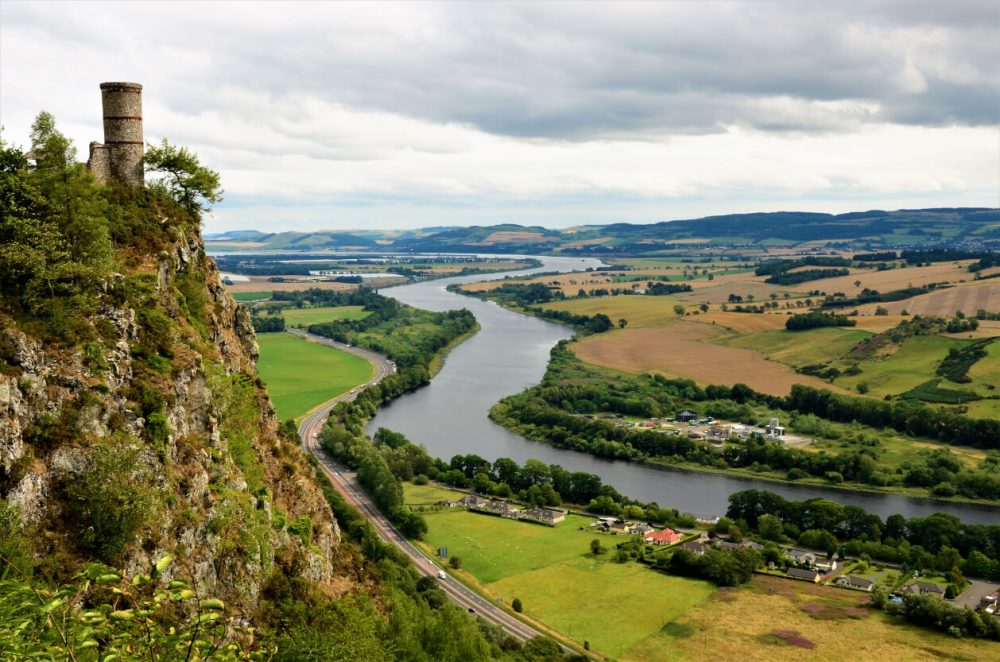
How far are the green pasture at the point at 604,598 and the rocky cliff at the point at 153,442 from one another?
21.7 metres

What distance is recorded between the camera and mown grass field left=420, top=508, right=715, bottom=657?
1849 inches

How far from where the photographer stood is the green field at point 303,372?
10162 cm

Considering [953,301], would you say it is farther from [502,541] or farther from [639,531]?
[502,541]

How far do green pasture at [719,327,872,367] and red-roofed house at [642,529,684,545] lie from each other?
68.8 m

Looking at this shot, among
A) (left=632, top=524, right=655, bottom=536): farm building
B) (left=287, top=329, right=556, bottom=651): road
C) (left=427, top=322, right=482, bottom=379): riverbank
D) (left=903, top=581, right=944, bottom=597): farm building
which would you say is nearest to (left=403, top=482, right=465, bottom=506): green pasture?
(left=287, top=329, right=556, bottom=651): road

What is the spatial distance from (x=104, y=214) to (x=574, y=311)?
521 ft

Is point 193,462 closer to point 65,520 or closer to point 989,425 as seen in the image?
point 65,520

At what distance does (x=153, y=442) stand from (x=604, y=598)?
35.6 meters

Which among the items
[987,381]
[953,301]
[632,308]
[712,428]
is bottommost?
[712,428]

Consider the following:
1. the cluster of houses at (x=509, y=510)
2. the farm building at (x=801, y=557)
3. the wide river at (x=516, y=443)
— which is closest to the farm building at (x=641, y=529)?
the cluster of houses at (x=509, y=510)

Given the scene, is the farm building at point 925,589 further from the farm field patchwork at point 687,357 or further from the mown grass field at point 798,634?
the farm field patchwork at point 687,357

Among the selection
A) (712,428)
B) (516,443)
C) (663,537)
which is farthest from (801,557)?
(516,443)

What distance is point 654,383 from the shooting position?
11188cm

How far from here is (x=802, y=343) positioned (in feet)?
426
